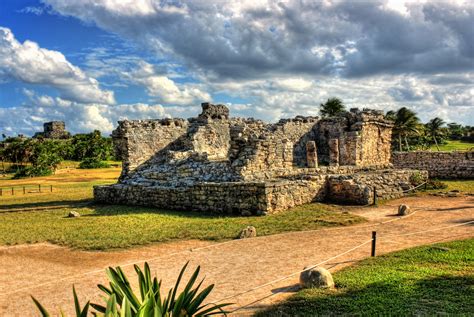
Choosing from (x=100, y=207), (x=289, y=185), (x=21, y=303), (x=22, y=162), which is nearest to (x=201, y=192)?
Result: (x=289, y=185)

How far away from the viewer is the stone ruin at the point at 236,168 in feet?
49.9

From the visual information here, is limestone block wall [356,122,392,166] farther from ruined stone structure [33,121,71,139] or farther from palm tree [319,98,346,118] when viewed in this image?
ruined stone structure [33,121,71,139]

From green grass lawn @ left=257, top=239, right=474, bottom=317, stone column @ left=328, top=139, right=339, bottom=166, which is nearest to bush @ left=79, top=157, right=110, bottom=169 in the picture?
stone column @ left=328, top=139, right=339, bottom=166

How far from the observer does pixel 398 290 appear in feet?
22.0

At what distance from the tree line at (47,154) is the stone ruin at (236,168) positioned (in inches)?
1200

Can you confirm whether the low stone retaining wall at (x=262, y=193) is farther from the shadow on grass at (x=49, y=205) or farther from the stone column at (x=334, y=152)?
the stone column at (x=334, y=152)

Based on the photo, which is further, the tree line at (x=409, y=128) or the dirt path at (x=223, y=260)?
the tree line at (x=409, y=128)

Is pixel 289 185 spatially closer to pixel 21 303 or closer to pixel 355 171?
pixel 355 171

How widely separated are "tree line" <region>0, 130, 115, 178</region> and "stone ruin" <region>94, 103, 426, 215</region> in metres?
30.5

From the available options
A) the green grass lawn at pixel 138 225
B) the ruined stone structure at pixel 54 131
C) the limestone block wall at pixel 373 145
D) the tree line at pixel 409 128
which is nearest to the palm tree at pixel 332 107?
the tree line at pixel 409 128

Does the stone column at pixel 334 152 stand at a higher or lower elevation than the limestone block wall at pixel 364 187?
higher

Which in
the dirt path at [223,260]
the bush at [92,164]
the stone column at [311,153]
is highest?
the stone column at [311,153]

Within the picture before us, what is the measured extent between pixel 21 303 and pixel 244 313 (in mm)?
4231

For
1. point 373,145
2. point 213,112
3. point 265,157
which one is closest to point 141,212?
point 265,157
